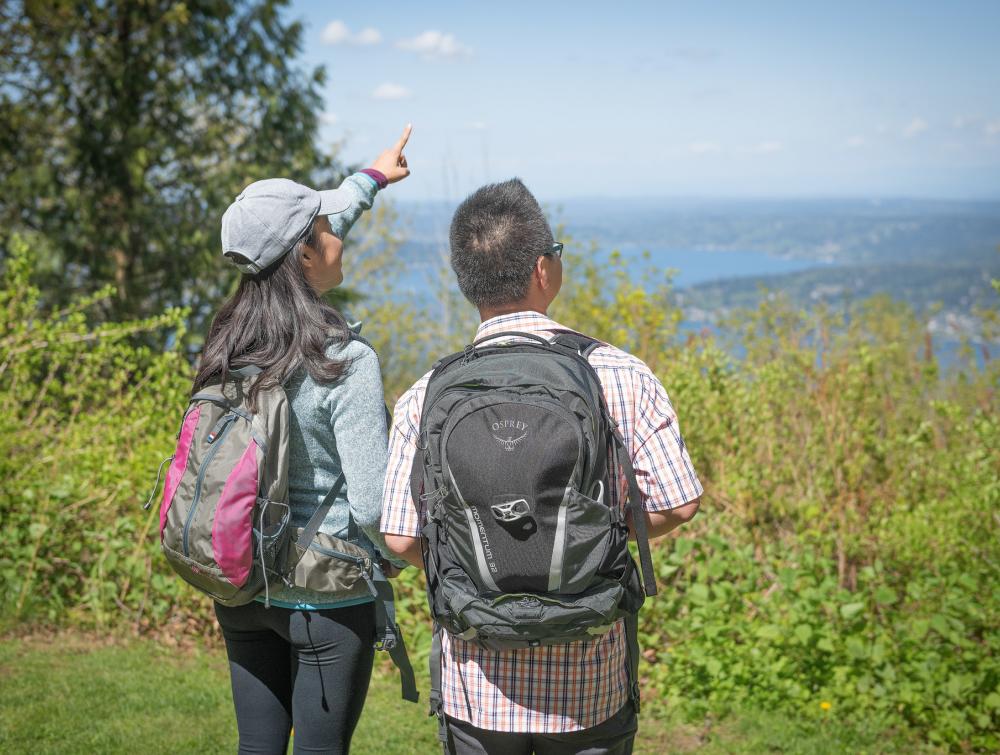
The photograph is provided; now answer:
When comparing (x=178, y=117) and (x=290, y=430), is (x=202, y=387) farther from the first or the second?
(x=178, y=117)

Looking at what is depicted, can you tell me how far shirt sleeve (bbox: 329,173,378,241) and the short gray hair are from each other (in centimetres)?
38

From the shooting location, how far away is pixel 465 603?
1.66 meters

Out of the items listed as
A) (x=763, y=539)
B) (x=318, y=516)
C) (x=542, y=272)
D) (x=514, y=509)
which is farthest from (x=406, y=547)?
(x=763, y=539)

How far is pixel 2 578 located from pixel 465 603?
13.6ft

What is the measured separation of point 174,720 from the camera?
12.6ft

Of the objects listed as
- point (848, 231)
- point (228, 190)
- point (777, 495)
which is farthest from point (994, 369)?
point (848, 231)

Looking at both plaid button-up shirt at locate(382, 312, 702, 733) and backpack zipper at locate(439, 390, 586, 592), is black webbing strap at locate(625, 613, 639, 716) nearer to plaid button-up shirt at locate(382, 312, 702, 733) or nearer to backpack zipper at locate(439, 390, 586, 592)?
plaid button-up shirt at locate(382, 312, 702, 733)

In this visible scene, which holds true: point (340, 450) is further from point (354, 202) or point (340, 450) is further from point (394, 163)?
point (394, 163)

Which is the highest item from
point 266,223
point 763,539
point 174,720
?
point 266,223

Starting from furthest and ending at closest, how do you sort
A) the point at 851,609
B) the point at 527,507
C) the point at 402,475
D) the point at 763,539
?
the point at 763,539, the point at 851,609, the point at 402,475, the point at 527,507

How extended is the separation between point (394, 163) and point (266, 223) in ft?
2.06

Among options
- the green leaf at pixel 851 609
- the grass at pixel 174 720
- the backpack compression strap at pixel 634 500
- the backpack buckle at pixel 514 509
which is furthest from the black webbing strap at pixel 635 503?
the green leaf at pixel 851 609

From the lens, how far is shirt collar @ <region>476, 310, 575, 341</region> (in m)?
1.89

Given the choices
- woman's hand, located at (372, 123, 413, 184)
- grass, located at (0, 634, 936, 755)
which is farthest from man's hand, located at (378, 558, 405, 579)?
grass, located at (0, 634, 936, 755)
